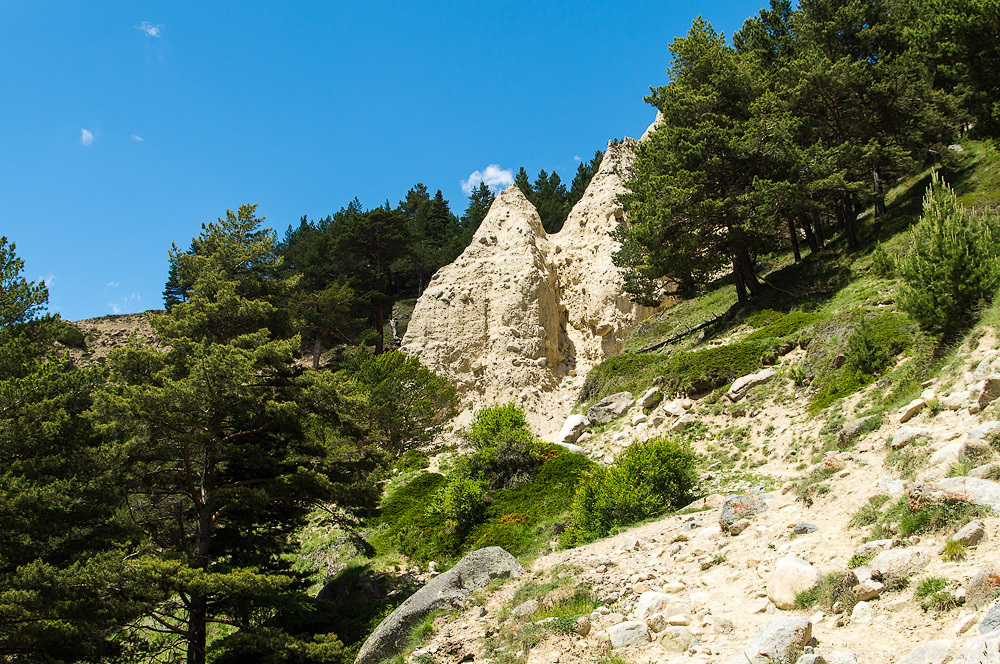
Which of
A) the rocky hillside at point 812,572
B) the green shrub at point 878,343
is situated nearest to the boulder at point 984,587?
the rocky hillside at point 812,572

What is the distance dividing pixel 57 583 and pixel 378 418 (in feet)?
53.0

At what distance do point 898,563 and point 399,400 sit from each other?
23424mm

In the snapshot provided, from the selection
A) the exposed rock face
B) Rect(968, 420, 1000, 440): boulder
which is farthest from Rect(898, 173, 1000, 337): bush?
the exposed rock face

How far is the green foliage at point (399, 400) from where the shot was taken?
1053 inches

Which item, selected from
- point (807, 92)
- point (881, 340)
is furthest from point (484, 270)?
point (881, 340)

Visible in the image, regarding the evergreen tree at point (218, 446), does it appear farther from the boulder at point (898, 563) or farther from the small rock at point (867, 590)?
the boulder at point (898, 563)

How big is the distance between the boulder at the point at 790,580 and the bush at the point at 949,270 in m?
6.78

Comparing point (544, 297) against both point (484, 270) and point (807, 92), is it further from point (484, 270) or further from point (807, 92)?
point (807, 92)

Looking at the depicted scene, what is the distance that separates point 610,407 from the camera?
2034cm

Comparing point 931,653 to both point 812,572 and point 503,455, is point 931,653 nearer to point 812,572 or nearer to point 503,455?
point 812,572

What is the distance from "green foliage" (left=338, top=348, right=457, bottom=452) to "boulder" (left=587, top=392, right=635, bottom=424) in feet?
32.4

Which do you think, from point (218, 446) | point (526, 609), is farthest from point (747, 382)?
point (218, 446)

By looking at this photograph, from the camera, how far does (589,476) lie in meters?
13.9

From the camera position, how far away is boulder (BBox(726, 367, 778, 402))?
1602 centimetres
